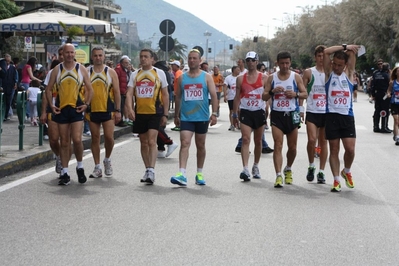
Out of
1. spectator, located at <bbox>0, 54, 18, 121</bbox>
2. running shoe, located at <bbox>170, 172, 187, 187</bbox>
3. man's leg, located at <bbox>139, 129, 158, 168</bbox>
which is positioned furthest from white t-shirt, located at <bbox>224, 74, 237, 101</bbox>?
running shoe, located at <bbox>170, 172, 187, 187</bbox>

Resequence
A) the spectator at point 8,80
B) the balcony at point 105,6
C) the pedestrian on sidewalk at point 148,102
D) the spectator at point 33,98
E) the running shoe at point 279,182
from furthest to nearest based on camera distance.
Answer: the balcony at point 105,6
the spectator at point 8,80
the spectator at point 33,98
the pedestrian on sidewalk at point 148,102
the running shoe at point 279,182

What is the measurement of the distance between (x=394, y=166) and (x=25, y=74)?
43.9ft

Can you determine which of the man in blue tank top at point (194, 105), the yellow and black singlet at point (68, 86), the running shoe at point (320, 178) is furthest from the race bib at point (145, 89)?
the running shoe at point (320, 178)

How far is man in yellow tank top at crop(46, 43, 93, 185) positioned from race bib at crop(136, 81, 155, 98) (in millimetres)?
642

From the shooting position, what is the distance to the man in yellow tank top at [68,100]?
11.3 m

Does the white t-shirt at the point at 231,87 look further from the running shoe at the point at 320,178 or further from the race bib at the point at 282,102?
the race bib at the point at 282,102

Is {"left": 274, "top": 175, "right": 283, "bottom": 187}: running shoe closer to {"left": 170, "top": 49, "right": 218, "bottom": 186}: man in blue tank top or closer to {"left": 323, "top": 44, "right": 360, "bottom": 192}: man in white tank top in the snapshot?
{"left": 323, "top": 44, "right": 360, "bottom": 192}: man in white tank top

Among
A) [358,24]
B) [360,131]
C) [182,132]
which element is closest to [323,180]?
[182,132]

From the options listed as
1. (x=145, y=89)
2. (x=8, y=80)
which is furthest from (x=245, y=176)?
(x=8, y=80)

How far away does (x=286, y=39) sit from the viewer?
488ft

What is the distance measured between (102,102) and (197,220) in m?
3.84

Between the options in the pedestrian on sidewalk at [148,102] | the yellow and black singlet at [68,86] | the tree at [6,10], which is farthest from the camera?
the tree at [6,10]

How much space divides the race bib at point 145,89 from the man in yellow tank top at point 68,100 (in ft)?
2.11

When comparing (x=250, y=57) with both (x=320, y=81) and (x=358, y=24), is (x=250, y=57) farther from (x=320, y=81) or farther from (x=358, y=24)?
(x=358, y=24)
